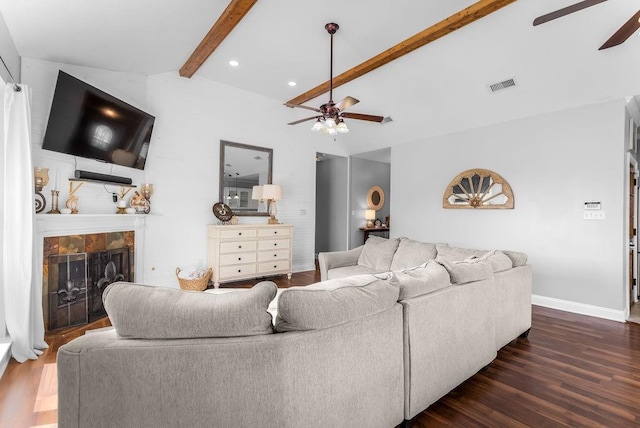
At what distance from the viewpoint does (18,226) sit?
250cm

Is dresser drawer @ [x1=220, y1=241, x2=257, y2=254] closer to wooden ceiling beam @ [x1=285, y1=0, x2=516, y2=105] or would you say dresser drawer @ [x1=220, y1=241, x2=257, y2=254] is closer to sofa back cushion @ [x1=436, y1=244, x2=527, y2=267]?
wooden ceiling beam @ [x1=285, y1=0, x2=516, y2=105]

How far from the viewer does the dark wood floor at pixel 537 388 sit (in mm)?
1811

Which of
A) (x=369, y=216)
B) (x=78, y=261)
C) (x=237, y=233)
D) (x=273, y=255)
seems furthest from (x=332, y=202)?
(x=78, y=261)

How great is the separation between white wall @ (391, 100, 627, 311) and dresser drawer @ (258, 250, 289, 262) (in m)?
2.65

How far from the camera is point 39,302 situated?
264cm

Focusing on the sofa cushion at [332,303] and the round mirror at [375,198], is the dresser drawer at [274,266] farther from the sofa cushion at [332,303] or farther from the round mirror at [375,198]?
the sofa cushion at [332,303]

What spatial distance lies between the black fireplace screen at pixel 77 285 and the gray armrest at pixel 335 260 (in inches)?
98.1

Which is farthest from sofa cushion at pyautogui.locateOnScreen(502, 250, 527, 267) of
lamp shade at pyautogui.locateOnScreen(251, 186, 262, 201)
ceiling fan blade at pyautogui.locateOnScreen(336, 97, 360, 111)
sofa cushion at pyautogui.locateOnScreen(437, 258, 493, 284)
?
lamp shade at pyautogui.locateOnScreen(251, 186, 262, 201)

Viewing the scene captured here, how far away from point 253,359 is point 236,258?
3.65 m

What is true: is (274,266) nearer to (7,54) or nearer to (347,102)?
(347,102)

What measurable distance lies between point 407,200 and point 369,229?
169 centimetres

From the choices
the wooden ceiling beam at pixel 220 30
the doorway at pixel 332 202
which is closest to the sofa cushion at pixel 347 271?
the wooden ceiling beam at pixel 220 30

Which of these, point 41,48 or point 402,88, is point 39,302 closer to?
point 41,48

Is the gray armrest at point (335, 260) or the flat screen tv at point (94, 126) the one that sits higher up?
the flat screen tv at point (94, 126)
